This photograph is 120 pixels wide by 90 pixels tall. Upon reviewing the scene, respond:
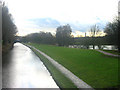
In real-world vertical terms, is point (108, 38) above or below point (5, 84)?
above

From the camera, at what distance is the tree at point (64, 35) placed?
65500 mm

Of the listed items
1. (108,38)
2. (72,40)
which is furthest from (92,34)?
(108,38)

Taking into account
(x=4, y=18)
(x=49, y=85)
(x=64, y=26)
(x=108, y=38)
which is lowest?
(x=49, y=85)

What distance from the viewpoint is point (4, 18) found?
22.3 m

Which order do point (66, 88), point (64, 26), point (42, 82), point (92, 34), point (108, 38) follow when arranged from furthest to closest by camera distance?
point (64, 26), point (92, 34), point (108, 38), point (42, 82), point (66, 88)

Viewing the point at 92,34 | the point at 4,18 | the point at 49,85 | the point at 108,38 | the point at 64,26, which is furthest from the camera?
the point at 64,26

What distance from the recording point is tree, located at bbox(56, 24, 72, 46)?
65.5 metres

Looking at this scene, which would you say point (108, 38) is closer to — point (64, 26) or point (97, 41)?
point (97, 41)

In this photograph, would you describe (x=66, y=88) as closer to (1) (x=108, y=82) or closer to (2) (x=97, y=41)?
(1) (x=108, y=82)

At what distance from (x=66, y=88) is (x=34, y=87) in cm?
160

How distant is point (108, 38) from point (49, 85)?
19.8m

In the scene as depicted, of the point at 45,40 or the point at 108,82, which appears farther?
the point at 45,40

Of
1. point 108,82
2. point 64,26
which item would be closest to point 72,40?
point 64,26

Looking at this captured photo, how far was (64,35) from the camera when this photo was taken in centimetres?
6719
